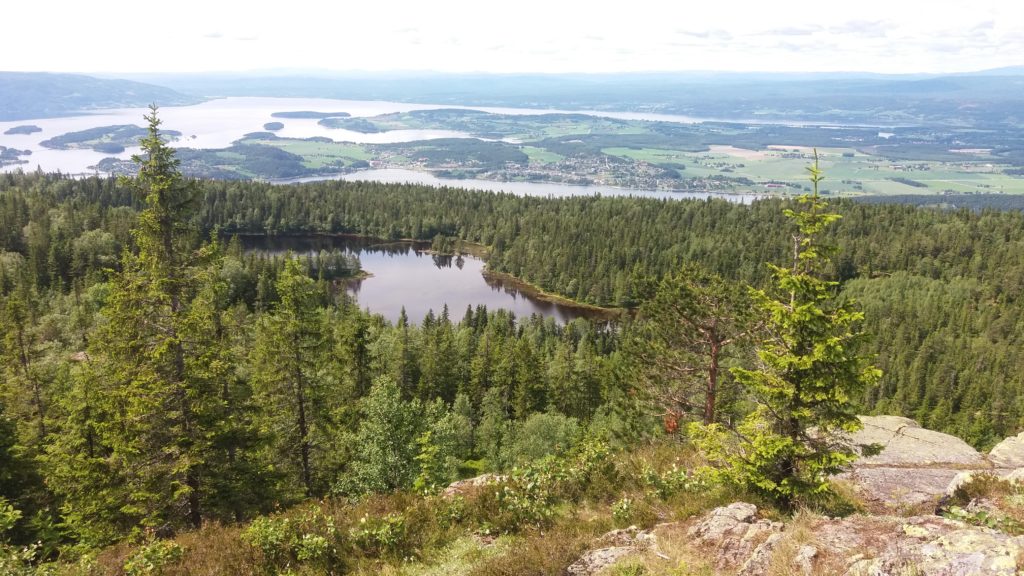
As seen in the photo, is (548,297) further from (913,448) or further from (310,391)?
(913,448)

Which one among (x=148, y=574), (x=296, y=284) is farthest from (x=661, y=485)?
(x=296, y=284)

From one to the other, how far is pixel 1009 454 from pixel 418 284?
137 metres

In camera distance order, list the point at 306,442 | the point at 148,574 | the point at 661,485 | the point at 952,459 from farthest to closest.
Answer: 1. the point at 306,442
2. the point at 952,459
3. the point at 661,485
4. the point at 148,574

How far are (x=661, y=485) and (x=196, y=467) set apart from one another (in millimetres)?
16781

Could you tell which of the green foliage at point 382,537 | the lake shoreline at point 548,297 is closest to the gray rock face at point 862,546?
the green foliage at point 382,537

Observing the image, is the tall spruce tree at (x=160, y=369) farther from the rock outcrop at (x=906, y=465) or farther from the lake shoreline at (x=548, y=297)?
the lake shoreline at (x=548, y=297)

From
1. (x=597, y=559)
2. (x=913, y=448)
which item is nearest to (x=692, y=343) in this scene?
(x=913, y=448)

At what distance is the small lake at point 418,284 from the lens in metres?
133

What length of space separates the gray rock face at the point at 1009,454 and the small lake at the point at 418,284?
3834 inches

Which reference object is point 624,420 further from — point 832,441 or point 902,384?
point 902,384

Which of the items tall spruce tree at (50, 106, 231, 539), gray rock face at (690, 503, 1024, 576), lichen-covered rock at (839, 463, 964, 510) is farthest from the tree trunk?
tall spruce tree at (50, 106, 231, 539)

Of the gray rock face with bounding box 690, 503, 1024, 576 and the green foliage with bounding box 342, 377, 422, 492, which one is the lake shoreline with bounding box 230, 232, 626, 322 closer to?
the green foliage with bounding box 342, 377, 422, 492

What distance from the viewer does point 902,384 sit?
315 ft

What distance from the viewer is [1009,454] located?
23.8m
